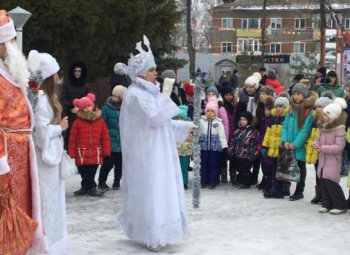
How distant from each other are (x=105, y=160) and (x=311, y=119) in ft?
10.1

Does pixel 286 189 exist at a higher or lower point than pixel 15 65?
lower

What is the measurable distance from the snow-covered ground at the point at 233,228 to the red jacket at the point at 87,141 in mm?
559

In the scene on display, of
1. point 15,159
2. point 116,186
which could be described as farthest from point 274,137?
point 15,159

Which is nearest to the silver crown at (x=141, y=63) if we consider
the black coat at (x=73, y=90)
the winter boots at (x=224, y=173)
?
the winter boots at (x=224, y=173)

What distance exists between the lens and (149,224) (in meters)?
6.46

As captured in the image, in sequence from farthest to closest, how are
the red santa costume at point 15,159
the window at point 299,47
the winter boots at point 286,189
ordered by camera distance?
the window at point 299,47 → the winter boots at point 286,189 → the red santa costume at point 15,159

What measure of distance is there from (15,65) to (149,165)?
1900mm

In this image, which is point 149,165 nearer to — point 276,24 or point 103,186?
point 103,186

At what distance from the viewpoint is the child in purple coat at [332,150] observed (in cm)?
842

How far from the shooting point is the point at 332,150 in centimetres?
841

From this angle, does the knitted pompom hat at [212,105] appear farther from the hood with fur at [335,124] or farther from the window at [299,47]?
the window at [299,47]

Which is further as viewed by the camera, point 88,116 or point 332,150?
point 88,116

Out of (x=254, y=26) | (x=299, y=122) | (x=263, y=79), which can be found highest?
(x=254, y=26)

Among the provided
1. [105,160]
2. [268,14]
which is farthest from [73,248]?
[268,14]
